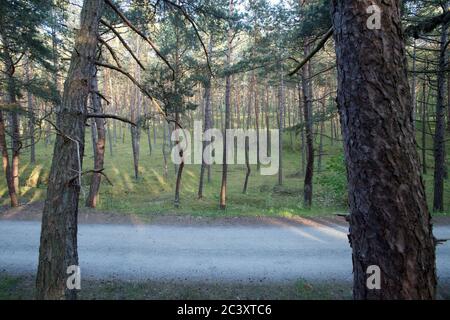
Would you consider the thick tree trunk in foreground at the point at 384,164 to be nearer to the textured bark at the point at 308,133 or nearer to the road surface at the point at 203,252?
the road surface at the point at 203,252

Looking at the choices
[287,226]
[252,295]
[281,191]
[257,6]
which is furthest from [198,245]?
[281,191]

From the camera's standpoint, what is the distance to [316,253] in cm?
757

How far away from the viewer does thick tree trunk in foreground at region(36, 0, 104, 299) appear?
364 centimetres

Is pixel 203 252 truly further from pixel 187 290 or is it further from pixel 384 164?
pixel 384 164

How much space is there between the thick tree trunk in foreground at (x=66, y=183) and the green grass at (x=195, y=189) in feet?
23.9

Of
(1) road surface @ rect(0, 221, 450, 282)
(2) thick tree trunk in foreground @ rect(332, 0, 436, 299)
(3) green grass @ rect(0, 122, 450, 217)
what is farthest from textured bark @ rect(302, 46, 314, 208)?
(2) thick tree trunk in foreground @ rect(332, 0, 436, 299)

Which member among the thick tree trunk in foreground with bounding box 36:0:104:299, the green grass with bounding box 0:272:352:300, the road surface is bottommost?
the green grass with bounding box 0:272:352:300

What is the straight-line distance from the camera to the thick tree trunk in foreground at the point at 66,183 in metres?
3.64

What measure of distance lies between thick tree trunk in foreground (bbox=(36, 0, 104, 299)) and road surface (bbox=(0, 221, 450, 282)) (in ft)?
9.70

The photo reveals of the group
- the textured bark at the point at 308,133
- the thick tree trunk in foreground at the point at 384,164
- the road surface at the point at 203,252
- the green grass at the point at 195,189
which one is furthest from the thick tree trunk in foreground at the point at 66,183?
the textured bark at the point at 308,133

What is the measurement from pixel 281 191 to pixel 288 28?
43.8 feet

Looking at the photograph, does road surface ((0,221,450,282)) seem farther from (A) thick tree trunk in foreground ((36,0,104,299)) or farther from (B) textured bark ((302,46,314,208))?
(B) textured bark ((302,46,314,208))

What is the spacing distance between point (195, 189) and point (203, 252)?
18.6 meters

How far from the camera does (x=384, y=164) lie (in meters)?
2.12
